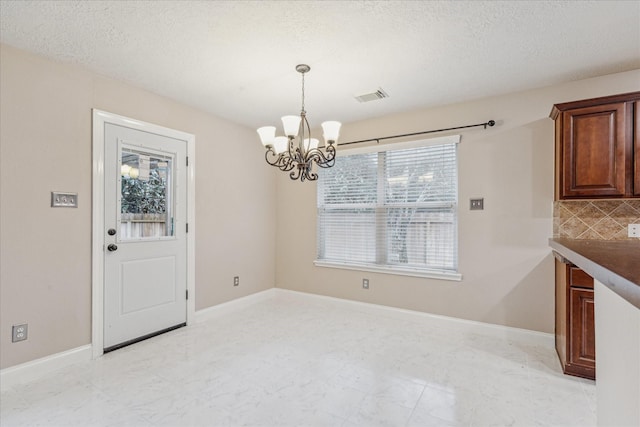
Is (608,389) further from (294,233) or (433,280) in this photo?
(294,233)

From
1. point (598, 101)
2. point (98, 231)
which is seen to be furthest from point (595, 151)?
point (98, 231)

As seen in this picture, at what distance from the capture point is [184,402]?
7.02 feet

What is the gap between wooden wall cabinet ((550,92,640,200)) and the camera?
2.51m

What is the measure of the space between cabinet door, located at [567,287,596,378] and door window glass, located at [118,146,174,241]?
3755 millimetres

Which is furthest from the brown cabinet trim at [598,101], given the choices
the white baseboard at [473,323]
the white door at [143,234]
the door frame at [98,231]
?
the door frame at [98,231]

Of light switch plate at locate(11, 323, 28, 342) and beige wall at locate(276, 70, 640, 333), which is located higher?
beige wall at locate(276, 70, 640, 333)

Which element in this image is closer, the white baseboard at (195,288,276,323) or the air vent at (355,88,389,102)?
the air vent at (355,88,389,102)

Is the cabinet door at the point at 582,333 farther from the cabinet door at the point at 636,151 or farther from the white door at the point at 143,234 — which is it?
the white door at the point at 143,234

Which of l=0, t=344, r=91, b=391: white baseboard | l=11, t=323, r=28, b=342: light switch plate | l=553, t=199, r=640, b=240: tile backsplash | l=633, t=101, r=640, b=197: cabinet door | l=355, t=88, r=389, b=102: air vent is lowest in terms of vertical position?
l=0, t=344, r=91, b=391: white baseboard

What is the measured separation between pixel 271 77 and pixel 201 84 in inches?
28.0

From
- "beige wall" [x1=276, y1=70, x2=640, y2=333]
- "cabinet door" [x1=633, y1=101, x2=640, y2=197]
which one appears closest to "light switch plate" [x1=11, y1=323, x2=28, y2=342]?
"beige wall" [x1=276, y1=70, x2=640, y2=333]

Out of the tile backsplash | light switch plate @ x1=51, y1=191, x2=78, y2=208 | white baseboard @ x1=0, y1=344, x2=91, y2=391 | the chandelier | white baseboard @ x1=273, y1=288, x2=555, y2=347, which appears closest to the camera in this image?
white baseboard @ x1=0, y1=344, x2=91, y2=391

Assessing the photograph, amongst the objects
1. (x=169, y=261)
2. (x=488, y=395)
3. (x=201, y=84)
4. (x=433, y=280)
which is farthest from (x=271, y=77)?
(x=488, y=395)

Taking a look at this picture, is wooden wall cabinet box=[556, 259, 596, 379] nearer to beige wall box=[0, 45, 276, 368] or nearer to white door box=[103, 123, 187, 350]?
white door box=[103, 123, 187, 350]
